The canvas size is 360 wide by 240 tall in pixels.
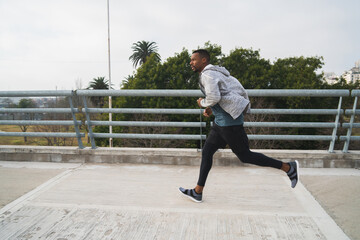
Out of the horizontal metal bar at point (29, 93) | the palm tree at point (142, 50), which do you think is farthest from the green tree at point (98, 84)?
the horizontal metal bar at point (29, 93)

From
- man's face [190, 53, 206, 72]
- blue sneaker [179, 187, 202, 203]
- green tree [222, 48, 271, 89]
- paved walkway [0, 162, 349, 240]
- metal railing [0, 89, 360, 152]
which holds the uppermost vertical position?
green tree [222, 48, 271, 89]

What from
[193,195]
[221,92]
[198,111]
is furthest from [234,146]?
[198,111]

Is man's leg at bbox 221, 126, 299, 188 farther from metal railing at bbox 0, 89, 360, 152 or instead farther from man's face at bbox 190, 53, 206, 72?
metal railing at bbox 0, 89, 360, 152

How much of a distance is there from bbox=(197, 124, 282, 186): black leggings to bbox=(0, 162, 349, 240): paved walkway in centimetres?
46

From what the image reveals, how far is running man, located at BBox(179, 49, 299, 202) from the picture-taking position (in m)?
3.40

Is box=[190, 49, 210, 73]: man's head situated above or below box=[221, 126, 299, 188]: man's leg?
above

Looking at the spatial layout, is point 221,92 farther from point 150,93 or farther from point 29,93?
point 29,93

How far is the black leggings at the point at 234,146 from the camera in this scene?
139 inches

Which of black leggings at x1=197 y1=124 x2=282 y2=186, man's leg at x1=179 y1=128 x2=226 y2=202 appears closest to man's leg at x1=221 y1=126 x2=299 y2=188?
→ black leggings at x1=197 y1=124 x2=282 y2=186

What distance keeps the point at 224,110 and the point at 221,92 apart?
0.67 ft

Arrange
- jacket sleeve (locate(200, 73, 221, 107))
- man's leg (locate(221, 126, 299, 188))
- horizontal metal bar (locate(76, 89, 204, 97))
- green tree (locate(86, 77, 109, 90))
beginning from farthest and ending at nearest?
green tree (locate(86, 77, 109, 90)) → horizontal metal bar (locate(76, 89, 204, 97)) → man's leg (locate(221, 126, 299, 188)) → jacket sleeve (locate(200, 73, 221, 107))

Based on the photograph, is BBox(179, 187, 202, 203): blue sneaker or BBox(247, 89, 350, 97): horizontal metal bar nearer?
BBox(179, 187, 202, 203): blue sneaker

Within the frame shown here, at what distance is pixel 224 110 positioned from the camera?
138 inches

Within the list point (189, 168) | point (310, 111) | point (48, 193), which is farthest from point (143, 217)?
point (310, 111)
